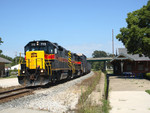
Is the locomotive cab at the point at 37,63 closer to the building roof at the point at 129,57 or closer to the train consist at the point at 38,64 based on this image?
the train consist at the point at 38,64

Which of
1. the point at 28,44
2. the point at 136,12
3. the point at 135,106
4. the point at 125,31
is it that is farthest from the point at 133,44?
the point at 135,106

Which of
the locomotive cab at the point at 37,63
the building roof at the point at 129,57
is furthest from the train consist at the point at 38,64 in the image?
the building roof at the point at 129,57

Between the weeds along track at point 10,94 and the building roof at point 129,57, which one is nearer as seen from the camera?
the weeds along track at point 10,94

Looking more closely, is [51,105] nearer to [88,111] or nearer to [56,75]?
[88,111]

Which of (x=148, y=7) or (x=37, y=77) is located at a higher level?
(x=148, y=7)

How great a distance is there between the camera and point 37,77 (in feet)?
48.9

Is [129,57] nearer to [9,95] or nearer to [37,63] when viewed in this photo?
[37,63]

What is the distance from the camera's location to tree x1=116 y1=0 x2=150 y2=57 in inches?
996

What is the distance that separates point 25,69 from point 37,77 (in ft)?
4.25

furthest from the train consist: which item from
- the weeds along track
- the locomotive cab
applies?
the weeds along track

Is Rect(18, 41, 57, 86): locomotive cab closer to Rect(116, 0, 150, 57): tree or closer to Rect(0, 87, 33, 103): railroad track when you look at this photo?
Rect(0, 87, 33, 103): railroad track

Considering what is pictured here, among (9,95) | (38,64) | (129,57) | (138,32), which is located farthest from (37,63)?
(129,57)

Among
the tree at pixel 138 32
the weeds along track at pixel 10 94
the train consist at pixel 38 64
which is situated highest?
the tree at pixel 138 32

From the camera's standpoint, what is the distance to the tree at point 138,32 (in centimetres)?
2530
